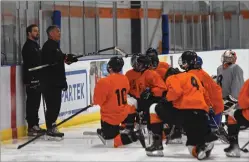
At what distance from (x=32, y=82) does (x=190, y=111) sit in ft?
7.66

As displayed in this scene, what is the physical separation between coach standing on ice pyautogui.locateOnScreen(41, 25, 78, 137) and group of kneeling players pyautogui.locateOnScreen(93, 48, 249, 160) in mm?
746

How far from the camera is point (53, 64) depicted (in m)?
6.64

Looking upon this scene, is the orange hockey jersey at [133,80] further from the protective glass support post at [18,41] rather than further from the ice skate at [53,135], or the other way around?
the protective glass support post at [18,41]

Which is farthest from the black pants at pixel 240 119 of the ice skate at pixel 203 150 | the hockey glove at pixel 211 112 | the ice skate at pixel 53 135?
the ice skate at pixel 53 135

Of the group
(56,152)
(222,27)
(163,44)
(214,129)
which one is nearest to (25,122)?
(56,152)

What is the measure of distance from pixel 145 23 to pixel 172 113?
5.91 metres

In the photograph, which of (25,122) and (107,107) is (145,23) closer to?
(25,122)

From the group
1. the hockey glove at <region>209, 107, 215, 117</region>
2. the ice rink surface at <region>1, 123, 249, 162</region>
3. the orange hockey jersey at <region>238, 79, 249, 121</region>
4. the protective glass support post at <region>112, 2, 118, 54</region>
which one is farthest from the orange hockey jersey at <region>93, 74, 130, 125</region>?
the protective glass support post at <region>112, 2, 118, 54</region>

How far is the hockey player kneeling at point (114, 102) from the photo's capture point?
19.4ft

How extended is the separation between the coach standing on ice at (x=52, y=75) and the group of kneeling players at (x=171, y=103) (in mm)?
746

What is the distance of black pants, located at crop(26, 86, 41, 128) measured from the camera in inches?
272

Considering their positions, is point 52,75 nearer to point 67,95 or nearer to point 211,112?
point 67,95

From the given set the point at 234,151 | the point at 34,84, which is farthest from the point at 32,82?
the point at 234,151

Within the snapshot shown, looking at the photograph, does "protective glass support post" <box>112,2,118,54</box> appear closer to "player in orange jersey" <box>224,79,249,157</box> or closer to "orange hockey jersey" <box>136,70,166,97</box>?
"orange hockey jersey" <box>136,70,166,97</box>
